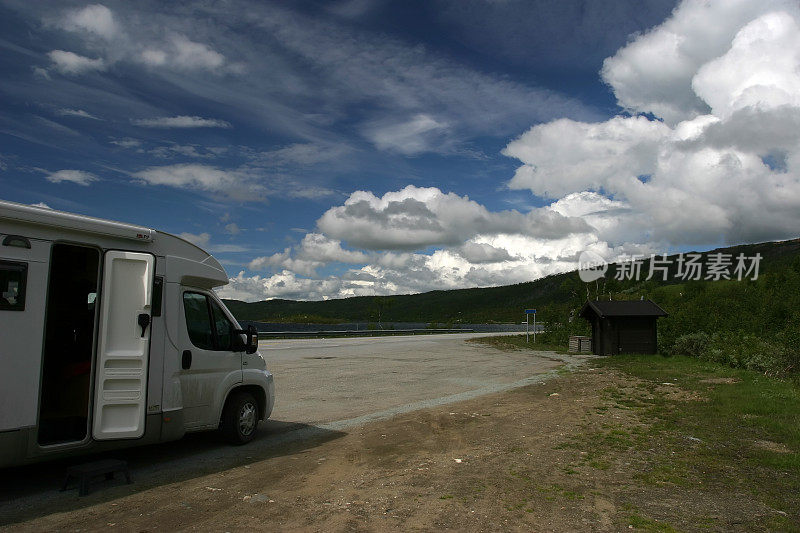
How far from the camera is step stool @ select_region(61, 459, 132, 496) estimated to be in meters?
5.70

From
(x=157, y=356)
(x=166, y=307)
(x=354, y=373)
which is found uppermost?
(x=166, y=307)

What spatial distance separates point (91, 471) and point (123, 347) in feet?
4.41

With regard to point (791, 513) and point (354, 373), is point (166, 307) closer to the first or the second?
point (791, 513)

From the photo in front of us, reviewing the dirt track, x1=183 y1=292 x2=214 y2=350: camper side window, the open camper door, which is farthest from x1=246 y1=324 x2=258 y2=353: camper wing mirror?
the open camper door

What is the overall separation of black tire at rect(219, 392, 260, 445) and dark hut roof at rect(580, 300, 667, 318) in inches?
911

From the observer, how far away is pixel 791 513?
210 inches

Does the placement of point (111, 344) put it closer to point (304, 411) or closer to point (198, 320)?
point (198, 320)

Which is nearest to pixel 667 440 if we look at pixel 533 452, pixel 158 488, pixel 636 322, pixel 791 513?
pixel 533 452

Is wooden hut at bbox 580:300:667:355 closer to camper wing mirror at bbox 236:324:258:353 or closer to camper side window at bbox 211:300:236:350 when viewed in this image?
camper wing mirror at bbox 236:324:258:353

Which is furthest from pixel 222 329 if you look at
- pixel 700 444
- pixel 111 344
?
pixel 700 444

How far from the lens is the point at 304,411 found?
11.2 metres

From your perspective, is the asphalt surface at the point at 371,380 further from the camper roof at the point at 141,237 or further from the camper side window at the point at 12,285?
the camper side window at the point at 12,285

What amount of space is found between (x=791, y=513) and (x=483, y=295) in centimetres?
19063

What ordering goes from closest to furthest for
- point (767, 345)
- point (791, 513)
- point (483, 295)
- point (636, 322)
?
point (791, 513) → point (767, 345) → point (636, 322) → point (483, 295)
